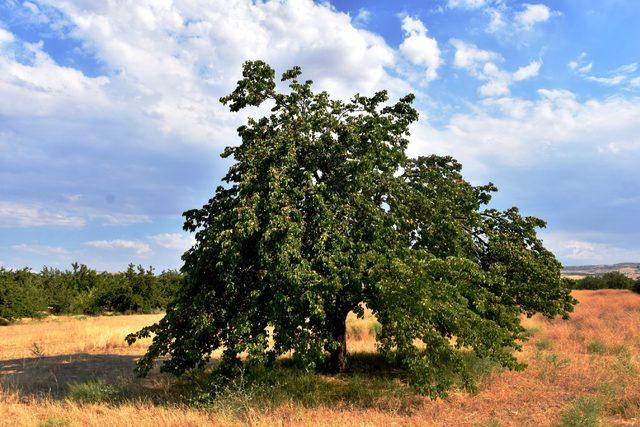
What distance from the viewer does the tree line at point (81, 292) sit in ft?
127

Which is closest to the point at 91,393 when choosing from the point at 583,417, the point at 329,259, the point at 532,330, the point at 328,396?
the point at 328,396

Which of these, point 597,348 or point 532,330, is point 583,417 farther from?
point 532,330

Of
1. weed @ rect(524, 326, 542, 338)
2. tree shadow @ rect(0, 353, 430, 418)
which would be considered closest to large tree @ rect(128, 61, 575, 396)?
tree shadow @ rect(0, 353, 430, 418)

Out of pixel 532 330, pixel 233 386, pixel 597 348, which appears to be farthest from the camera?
pixel 532 330

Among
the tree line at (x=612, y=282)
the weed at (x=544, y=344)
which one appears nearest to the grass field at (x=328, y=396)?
the weed at (x=544, y=344)

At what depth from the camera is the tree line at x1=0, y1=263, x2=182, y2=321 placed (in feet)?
127

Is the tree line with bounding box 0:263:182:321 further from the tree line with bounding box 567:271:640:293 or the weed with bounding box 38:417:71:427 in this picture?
the tree line with bounding box 567:271:640:293

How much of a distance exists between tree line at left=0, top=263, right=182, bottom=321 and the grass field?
2186 cm

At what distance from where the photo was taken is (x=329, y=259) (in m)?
11.1

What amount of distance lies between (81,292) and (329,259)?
45458 mm

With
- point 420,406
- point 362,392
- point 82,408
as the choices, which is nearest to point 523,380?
point 420,406

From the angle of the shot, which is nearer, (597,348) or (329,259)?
(329,259)

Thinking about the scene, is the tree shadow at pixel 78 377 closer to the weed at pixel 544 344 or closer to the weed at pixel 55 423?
the weed at pixel 55 423

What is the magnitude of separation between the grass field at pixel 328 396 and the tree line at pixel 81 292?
21857mm
